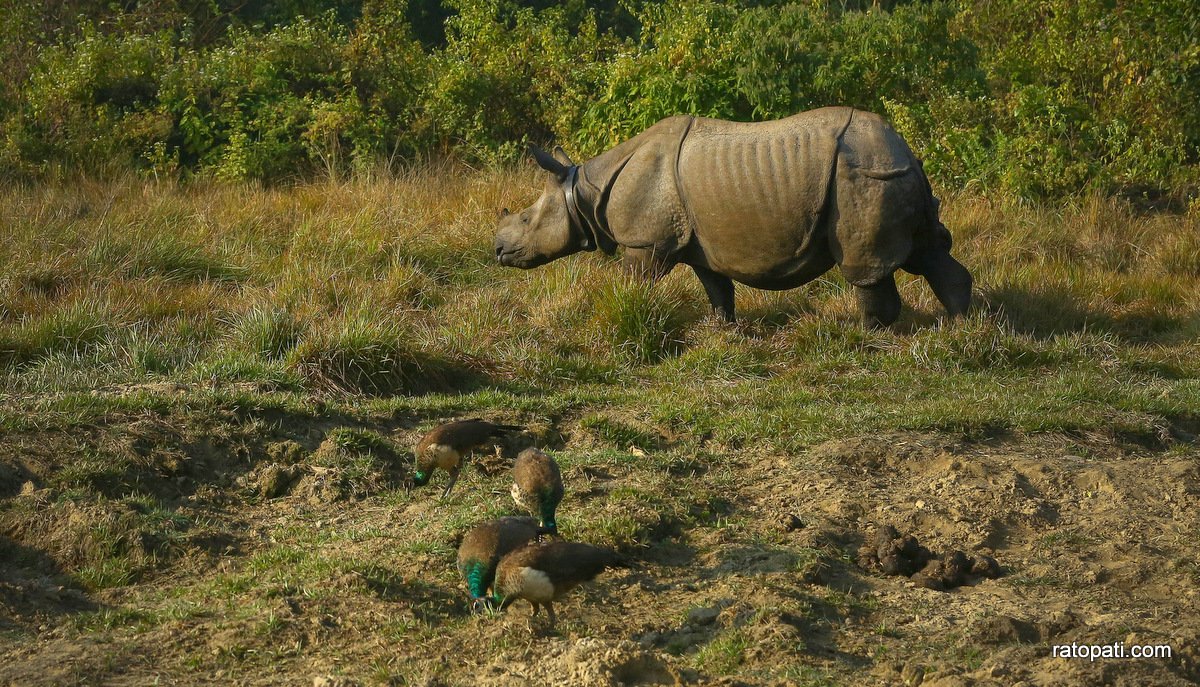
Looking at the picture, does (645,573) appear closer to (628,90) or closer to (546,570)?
(546,570)

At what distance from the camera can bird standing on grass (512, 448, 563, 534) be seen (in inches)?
233

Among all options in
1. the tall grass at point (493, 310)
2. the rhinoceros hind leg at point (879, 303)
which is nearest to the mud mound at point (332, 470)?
the tall grass at point (493, 310)

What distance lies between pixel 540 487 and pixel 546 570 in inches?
31.5

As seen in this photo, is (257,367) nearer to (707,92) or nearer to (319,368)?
(319,368)

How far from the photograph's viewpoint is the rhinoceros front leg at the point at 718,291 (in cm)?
1052

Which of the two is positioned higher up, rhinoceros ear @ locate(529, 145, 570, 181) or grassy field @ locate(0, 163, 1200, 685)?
rhinoceros ear @ locate(529, 145, 570, 181)

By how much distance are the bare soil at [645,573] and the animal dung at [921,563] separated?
40 millimetres

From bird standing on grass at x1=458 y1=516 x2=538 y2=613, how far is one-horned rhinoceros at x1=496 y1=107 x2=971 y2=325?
15.4 ft

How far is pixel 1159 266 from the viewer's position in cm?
1239

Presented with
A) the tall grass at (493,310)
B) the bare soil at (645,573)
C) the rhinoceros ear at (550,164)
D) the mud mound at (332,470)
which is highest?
the rhinoceros ear at (550,164)

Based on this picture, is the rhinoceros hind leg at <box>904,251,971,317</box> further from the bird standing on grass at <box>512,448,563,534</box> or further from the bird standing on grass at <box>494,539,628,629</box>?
the bird standing on grass at <box>494,539,628,629</box>

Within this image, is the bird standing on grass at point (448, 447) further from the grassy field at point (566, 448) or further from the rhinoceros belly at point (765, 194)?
the rhinoceros belly at point (765, 194)

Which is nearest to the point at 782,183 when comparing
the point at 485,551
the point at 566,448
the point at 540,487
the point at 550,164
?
the point at 550,164

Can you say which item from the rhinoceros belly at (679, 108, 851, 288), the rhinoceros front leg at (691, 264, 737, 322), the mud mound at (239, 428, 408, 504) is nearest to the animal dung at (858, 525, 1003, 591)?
the mud mound at (239, 428, 408, 504)
